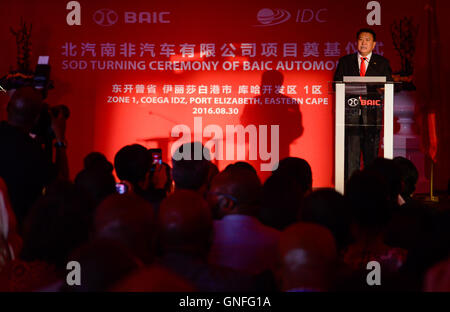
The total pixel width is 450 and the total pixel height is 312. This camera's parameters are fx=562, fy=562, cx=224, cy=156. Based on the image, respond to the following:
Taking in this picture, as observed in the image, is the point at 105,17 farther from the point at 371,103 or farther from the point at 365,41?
the point at 371,103

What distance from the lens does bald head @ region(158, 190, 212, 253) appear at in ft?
5.55

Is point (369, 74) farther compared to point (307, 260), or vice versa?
point (369, 74)

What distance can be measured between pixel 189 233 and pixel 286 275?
14.7 inches

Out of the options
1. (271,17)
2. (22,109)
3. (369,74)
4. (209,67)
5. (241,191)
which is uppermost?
(271,17)

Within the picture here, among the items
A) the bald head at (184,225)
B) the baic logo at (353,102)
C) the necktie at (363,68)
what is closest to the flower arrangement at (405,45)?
the necktie at (363,68)

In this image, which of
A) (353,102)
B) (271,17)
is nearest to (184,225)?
(353,102)

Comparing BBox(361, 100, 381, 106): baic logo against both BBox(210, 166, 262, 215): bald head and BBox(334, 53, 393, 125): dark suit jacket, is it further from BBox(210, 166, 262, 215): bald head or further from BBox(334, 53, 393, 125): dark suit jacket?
BBox(210, 166, 262, 215): bald head

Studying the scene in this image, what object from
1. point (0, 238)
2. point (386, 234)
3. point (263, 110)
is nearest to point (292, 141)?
point (263, 110)

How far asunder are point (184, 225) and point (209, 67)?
5.40 m

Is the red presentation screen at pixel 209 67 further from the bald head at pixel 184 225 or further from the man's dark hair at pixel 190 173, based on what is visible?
the bald head at pixel 184 225

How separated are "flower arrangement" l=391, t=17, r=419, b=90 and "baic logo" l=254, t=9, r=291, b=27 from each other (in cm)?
130

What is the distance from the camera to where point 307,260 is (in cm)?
143

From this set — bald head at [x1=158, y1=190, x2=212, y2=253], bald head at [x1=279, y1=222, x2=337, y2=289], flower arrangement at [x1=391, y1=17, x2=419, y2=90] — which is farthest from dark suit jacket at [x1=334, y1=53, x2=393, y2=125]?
bald head at [x1=279, y1=222, x2=337, y2=289]

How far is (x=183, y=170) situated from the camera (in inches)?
111
